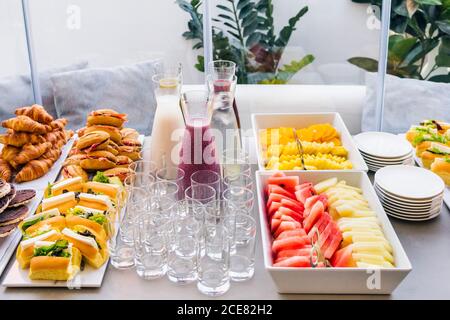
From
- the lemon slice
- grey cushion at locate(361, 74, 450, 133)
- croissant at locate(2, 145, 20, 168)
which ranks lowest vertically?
grey cushion at locate(361, 74, 450, 133)

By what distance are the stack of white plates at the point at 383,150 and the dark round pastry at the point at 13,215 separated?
1.01 meters

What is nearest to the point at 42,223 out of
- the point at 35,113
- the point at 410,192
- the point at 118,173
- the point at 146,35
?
the point at 118,173

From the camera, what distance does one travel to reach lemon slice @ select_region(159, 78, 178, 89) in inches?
68.0

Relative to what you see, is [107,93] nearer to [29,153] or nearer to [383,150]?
[29,153]

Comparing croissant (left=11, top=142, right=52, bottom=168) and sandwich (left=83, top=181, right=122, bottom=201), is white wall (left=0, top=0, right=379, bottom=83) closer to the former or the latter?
croissant (left=11, top=142, right=52, bottom=168)

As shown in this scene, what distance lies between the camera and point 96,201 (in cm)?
158

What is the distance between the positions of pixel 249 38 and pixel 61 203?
1.62m

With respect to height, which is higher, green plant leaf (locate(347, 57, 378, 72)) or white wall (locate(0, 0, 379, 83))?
white wall (locate(0, 0, 379, 83))

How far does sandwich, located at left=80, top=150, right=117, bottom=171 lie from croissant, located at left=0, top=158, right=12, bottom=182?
0.23 m

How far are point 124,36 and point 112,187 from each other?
4.81 ft

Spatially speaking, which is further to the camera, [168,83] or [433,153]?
[433,153]

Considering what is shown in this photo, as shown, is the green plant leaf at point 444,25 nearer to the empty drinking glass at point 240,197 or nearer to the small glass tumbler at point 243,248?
the empty drinking glass at point 240,197

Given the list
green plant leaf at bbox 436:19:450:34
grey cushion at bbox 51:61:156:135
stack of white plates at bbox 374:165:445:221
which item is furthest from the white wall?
stack of white plates at bbox 374:165:445:221
